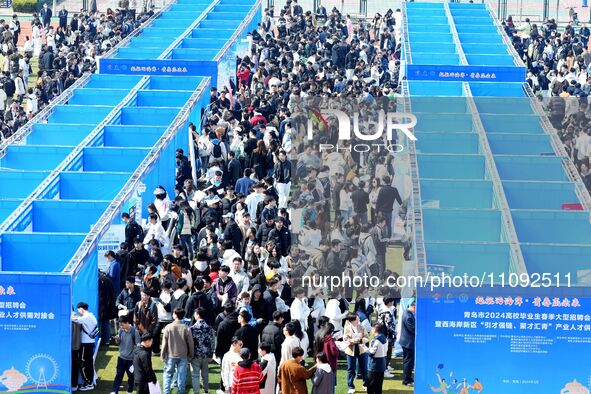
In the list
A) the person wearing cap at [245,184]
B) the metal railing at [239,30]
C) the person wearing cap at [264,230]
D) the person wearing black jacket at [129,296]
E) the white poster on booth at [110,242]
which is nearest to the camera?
the person wearing black jacket at [129,296]

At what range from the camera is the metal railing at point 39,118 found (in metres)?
24.7

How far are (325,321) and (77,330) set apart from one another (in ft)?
9.74

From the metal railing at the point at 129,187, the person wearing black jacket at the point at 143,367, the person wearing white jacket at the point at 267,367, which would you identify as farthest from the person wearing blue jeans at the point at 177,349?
the metal railing at the point at 129,187

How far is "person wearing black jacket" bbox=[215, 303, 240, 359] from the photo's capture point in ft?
59.0

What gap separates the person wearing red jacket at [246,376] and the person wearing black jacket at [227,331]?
1267 mm

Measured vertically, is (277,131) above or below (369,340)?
above

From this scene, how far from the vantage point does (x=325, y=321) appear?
1797 cm

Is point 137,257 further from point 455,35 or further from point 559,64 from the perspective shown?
point 559,64

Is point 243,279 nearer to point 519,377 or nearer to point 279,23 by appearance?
point 519,377

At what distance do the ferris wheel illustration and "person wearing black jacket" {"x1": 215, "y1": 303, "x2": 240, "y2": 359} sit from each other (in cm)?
204

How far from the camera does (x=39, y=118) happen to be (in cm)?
2650

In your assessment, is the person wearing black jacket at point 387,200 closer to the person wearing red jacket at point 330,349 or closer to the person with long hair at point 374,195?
the person with long hair at point 374,195

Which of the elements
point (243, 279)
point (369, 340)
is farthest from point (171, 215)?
point (369, 340)

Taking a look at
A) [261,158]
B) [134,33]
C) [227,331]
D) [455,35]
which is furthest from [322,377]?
[134,33]
